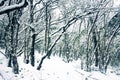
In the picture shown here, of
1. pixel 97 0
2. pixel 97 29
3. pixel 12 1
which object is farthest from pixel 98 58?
pixel 12 1

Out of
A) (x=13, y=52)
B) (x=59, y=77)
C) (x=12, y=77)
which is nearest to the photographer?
(x=12, y=77)

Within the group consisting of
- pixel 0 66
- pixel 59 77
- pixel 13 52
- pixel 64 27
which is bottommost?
pixel 59 77

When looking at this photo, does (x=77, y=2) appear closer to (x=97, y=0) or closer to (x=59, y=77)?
(x=97, y=0)

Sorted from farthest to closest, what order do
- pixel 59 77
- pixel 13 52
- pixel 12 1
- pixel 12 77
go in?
pixel 59 77 → pixel 12 1 → pixel 13 52 → pixel 12 77

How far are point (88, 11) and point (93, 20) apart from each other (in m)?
9.05

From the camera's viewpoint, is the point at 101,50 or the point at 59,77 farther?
the point at 101,50

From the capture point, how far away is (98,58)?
27266mm

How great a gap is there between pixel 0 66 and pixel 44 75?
9.97 ft

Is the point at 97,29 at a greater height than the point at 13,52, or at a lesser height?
greater

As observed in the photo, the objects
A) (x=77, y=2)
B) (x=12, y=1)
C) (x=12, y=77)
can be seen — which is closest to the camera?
(x=12, y=77)

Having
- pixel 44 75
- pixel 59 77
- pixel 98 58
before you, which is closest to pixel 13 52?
pixel 44 75

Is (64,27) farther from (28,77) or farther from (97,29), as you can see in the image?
(97,29)

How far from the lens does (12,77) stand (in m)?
11.9

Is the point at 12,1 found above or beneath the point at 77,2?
beneath
